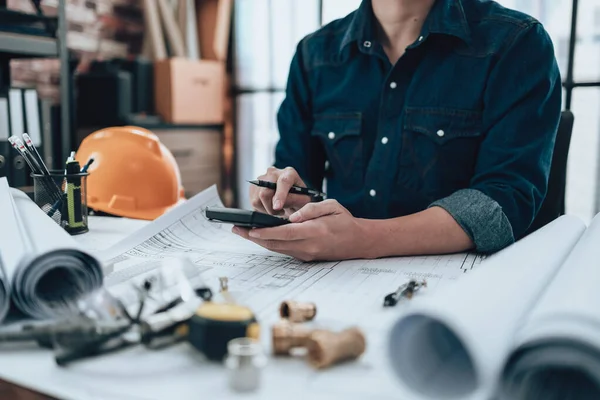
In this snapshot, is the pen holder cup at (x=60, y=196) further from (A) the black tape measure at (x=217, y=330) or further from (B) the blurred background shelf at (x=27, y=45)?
(B) the blurred background shelf at (x=27, y=45)

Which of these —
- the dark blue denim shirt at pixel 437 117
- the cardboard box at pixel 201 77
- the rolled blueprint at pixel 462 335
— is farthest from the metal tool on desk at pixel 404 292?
the cardboard box at pixel 201 77

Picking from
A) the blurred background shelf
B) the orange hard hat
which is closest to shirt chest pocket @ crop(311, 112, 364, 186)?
the orange hard hat

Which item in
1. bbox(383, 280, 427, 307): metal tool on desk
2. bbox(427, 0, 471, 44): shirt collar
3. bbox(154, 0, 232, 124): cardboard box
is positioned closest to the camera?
bbox(383, 280, 427, 307): metal tool on desk

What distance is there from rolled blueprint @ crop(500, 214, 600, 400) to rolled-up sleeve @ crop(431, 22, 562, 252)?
474 mm

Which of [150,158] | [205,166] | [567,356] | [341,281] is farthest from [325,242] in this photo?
[205,166]

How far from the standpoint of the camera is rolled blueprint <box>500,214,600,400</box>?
14.4 inches

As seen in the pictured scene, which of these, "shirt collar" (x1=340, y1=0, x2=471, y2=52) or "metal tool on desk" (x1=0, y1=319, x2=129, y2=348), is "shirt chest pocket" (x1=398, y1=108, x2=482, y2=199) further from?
"metal tool on desk" (x1=0, y1=319, x2=129, y2=348)

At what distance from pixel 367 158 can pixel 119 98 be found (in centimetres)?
191

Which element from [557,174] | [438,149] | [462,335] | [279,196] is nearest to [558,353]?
[462,335]

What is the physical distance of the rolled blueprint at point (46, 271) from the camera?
1.80 feet

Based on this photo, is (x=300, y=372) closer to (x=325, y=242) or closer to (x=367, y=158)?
(x=325, y=242)

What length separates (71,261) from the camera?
0.57 meters

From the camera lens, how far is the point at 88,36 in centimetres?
305

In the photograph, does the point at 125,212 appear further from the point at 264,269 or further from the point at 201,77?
the point at 201,77
